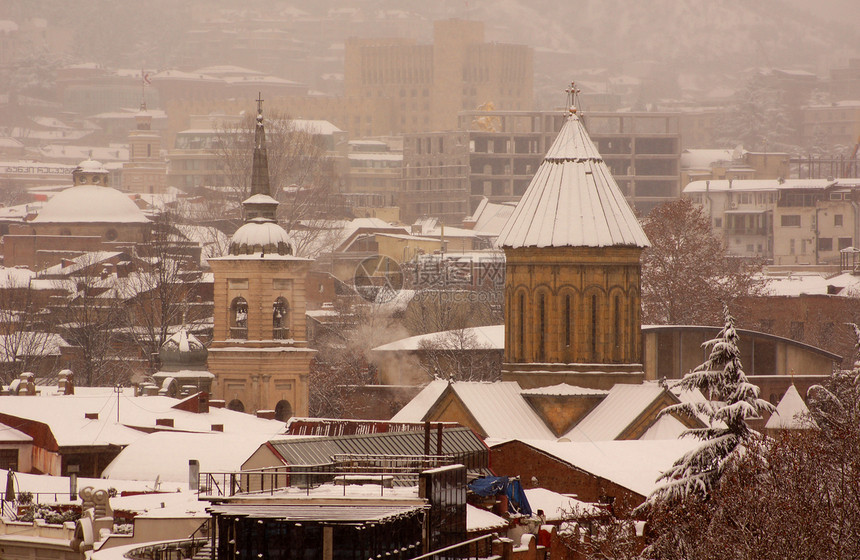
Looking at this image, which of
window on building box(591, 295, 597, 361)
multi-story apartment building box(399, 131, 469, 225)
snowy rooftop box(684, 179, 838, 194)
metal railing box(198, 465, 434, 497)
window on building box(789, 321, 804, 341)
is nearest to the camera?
metal railing box(198, 465, 434, 497)

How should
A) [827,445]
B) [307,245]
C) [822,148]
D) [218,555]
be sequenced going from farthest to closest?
[822,148] < [307,245] < [827,445] < [218,555]

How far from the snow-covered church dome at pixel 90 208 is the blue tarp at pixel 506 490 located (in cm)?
7361

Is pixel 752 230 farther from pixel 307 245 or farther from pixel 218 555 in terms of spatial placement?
pixel 218 555

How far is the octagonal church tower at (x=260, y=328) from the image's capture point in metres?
58.7

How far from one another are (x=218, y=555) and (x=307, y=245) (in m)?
79.7

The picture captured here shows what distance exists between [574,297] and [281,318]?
13597 mm

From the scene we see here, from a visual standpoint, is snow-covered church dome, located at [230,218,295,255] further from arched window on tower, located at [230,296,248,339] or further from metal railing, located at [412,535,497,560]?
metal railing, located at [412,535,497,560]

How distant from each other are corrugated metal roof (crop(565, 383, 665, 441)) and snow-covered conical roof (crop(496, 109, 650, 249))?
372 centimetres

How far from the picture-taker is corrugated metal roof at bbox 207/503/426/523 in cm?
2417

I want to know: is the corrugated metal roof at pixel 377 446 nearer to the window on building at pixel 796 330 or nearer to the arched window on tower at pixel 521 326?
the arched window on tower at pixel 521 326

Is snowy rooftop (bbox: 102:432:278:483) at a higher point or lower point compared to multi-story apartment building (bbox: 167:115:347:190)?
lower

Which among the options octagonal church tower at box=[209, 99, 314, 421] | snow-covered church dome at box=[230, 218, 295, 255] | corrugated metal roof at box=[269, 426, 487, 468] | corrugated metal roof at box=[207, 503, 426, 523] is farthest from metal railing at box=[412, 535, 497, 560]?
snow-covered church dome at box=[230, 218, 295, 255]

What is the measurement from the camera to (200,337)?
7712 cm

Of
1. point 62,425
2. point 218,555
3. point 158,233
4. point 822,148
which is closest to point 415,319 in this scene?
point 158,233
